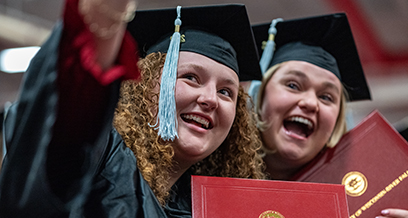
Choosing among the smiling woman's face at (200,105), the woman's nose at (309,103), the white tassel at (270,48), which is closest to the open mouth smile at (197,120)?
the smiling woman's face at (200,105)

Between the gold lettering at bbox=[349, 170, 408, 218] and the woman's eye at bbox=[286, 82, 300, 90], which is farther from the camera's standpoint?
the woman's eye at bbox=[286, 82, 300, 90]

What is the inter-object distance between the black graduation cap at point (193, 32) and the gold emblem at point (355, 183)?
2.51 ft

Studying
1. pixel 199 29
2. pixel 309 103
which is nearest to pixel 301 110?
pixel 309 103

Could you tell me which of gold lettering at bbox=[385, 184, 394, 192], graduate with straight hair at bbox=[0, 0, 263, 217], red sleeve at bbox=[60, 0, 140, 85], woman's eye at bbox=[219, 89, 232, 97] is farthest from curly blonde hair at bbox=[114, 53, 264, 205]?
gold lettering at bbox=[385, 184, 394, 192]

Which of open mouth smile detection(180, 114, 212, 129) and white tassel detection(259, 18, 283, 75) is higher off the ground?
white tassel detection(259, 18, 283, 75)

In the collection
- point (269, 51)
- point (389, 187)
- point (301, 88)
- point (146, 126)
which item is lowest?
point (146, 126)

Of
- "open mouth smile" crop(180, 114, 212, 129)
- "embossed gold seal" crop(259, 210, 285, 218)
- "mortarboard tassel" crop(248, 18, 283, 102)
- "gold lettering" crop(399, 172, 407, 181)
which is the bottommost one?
"embossed gold seal" crop(259, 210, 285, 218)

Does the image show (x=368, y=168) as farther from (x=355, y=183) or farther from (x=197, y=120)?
(x=197, y=120)

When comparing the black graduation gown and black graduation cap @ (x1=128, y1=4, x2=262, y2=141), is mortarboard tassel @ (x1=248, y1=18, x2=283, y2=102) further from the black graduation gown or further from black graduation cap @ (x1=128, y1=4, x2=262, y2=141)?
the black graduation gown

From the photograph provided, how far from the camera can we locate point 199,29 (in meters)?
1.62

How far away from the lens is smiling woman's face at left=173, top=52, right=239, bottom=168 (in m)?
1.44

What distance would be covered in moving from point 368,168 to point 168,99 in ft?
3.45

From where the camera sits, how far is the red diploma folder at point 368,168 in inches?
71.6

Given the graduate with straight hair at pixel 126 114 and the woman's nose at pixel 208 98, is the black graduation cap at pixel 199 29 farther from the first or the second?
the woman's nose at pixel 208 98
